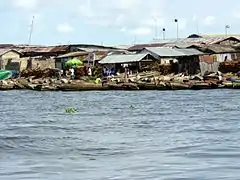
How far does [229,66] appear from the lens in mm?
45969

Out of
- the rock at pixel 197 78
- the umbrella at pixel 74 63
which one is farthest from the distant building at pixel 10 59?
the rock at pixel 197 78

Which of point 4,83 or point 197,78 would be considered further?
point 4,83

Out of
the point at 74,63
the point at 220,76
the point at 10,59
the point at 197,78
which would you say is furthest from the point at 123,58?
the point at 10,59

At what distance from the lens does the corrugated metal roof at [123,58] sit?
4970 centimetres

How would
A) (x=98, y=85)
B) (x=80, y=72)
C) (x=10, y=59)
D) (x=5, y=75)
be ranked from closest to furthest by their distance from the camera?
(x=98, y=85) < (x=80, y=72) < (x=5, y=75) < (x=10, y=59)

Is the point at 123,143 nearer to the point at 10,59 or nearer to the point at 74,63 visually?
the point at 74,63

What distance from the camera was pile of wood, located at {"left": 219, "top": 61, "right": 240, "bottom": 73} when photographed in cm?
4537

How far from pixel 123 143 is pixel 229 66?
3209 cm

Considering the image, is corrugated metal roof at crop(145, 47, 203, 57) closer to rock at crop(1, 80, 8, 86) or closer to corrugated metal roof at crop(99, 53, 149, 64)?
corrugated metal roof at crop(99, 53, 149, 64)

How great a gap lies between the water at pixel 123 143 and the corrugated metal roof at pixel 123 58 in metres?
21.9

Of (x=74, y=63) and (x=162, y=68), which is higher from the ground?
(x=74, y=63)

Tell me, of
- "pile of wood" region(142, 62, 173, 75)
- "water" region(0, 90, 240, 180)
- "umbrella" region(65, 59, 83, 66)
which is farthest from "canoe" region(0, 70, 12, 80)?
"water" region(0, 90, 240, 180)

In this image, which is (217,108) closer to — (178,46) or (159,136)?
(159,136)

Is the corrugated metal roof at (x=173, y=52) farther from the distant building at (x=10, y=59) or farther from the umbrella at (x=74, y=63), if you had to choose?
the distant building at (x=10, y=59)
